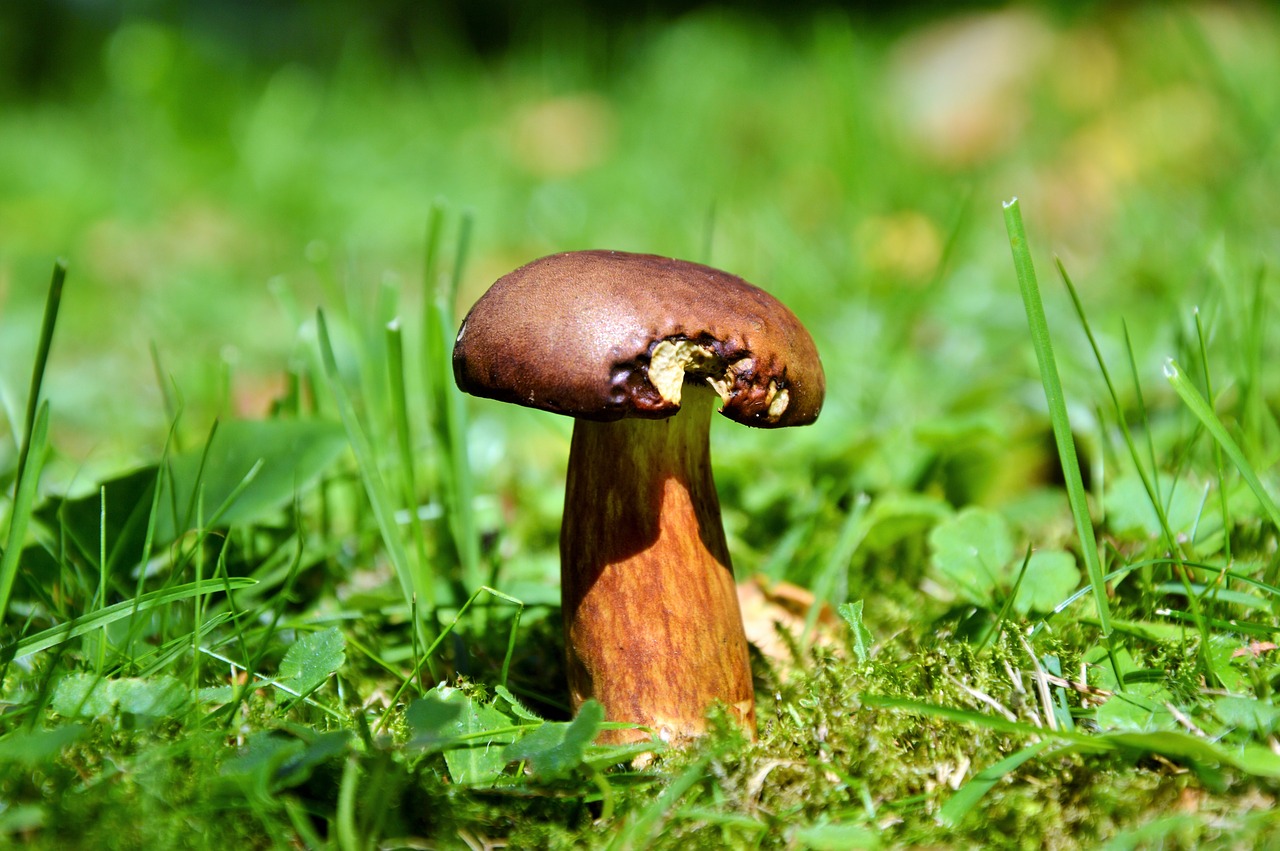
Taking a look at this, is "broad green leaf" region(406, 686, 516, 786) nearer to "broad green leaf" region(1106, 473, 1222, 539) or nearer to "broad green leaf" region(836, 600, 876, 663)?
"broad green leaf" region(836, 600, 876, 663)

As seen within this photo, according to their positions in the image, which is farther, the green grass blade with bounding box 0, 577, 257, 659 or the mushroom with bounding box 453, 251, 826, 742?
the green grass blade with bounding box 0, 577, 257, 659

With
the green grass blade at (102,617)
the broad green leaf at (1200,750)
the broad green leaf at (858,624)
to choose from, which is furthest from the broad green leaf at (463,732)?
the broad green leaf at (1200,750)

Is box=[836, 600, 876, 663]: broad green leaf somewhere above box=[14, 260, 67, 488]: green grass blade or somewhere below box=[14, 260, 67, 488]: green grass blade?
below

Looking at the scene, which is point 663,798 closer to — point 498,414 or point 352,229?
point 498,414

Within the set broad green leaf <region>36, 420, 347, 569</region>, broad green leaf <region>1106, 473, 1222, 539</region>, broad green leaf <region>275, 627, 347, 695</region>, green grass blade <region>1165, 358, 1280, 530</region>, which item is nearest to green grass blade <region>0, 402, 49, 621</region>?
broad green leaf <region>36, 420, 347, 569</region>

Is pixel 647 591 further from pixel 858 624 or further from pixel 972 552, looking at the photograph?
pixel 972 552

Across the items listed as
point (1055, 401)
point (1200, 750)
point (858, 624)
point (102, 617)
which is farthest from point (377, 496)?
point (1200, 750)
